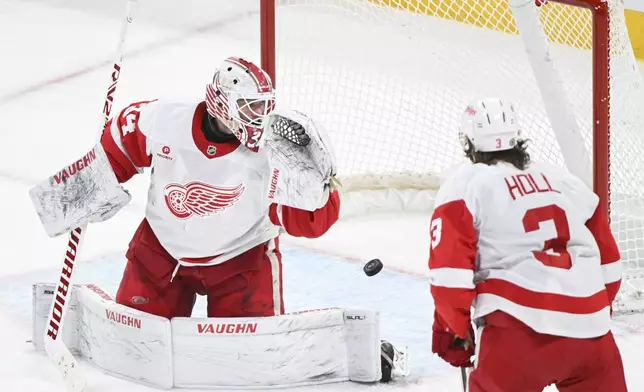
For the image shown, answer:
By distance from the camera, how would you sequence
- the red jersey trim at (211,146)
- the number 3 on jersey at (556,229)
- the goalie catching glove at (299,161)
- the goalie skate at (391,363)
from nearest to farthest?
the number 3 on jersey at (556,229), the goalie catching glove at (299,161), the red jersey trim at (211,146), the goalie skate at (391,363)

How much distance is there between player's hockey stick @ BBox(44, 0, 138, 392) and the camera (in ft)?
8.68

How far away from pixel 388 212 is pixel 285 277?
2.65 feet

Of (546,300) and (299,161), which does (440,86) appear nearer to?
(299,161)

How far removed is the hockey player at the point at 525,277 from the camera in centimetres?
204

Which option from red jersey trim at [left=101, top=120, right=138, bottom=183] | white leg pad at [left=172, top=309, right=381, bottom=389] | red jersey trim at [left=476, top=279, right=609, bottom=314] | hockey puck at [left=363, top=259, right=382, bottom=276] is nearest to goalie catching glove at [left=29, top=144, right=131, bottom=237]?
red jersey trim at [left=101, top=120, right=138, bottom=183]

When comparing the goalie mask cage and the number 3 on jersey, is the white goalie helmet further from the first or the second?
the goalie mask cage

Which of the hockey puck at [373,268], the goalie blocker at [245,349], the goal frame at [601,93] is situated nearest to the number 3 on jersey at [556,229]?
the goalie blocker at [245,349]

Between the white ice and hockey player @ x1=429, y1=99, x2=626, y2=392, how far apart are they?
28.2 inches

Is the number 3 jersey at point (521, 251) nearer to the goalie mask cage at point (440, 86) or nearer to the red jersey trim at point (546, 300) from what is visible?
the red jersey trim at point (546, 300)

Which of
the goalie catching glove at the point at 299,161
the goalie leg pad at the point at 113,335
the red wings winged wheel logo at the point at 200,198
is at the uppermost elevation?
the goalie catching glove at the point at 299,161

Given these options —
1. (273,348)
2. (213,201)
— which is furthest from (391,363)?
(213,201)

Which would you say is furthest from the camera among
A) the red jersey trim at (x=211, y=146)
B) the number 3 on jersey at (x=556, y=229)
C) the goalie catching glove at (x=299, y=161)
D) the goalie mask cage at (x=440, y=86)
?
the goalie mask cage at (x=440, y=86)

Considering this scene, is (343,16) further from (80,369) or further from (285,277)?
(80,369)

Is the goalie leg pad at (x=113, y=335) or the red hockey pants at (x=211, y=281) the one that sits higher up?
the red hockey pants at (x=211, y=281)
